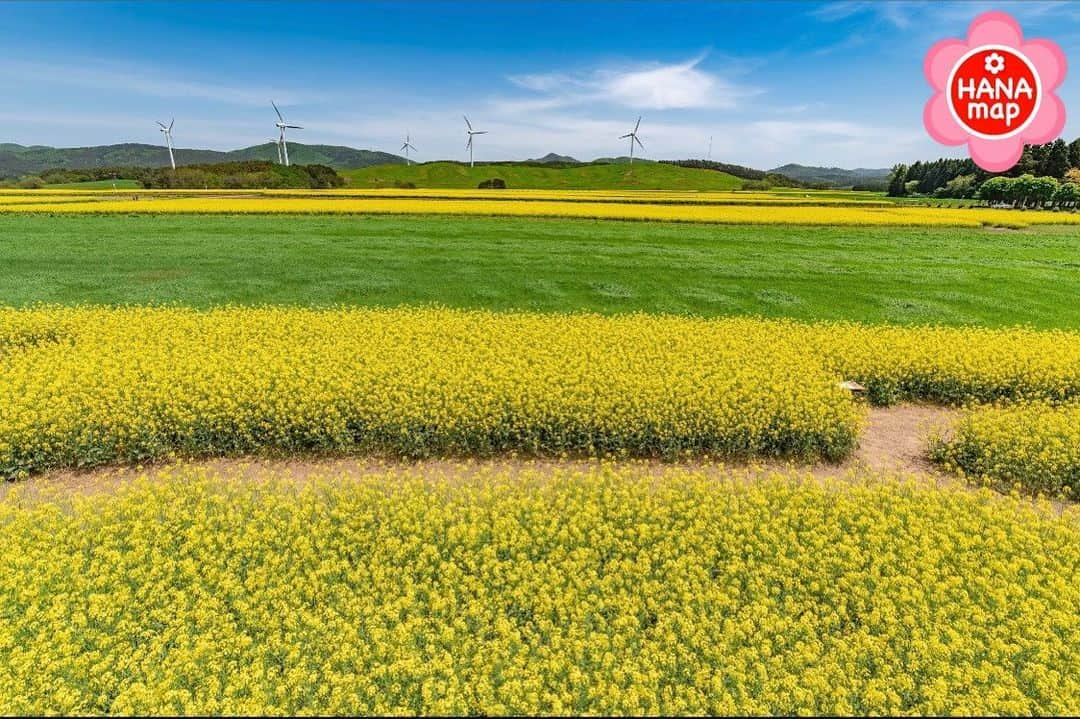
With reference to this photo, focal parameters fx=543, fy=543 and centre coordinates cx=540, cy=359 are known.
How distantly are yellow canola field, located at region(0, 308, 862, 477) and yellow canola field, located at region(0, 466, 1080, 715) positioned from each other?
149 cm

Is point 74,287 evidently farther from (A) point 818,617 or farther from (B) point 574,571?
(A) point 818,617

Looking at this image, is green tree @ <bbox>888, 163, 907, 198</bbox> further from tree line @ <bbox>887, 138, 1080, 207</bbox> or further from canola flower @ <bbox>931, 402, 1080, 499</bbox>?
canola flower @ <bbox>931, 402, 1080, 499</bbox>

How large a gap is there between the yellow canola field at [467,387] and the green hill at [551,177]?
77572mm

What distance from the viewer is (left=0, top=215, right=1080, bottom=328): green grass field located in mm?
15203

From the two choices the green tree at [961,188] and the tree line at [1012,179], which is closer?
the tree line at [1012,179]

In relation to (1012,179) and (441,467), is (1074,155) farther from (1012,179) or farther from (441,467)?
(441,467)

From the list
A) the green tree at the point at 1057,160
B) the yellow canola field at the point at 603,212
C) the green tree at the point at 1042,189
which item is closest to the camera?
the yellow canola field at the point at 603,212

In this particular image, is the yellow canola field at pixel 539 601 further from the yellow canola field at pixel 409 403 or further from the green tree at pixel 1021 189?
the green tree at pixel 1021 189

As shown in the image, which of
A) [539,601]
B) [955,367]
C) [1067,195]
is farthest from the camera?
[1067,195]

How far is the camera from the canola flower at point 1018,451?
22.4 feet

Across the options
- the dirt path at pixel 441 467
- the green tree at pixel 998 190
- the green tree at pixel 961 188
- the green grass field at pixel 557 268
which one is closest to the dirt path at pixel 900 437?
the dirt path at pixel 441 467

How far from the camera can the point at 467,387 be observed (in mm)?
8023

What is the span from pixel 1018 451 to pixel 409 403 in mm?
8071

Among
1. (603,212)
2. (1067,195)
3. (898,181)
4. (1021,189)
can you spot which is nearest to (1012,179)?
(1021,189)
